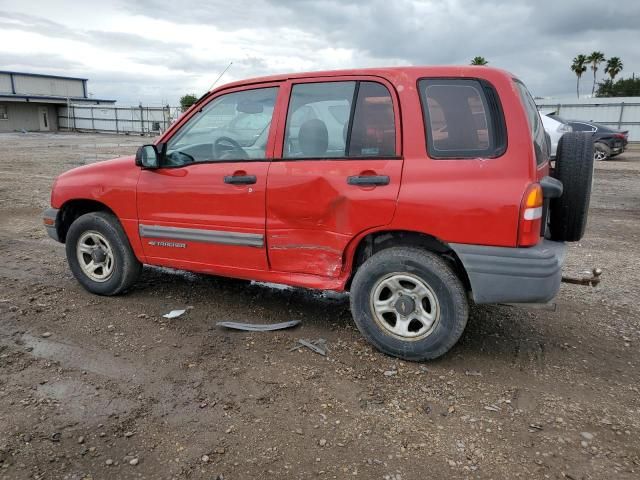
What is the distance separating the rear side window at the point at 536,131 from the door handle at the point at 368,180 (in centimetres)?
97

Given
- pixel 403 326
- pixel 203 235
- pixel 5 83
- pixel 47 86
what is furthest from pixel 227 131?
pixel 47 86

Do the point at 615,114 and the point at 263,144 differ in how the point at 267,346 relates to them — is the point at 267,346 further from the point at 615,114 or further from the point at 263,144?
the point at 615,114

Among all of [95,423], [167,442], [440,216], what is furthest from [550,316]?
[95,423]

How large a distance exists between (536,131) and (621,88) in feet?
194

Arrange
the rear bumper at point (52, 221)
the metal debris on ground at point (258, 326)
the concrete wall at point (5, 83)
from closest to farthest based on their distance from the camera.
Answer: the metal debris on ground at point (258, 326), the rear bumper at point (52, 221), the concrete wall at point (5, 83)

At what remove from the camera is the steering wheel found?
4.04 meters

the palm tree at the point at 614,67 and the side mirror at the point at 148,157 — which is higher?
the palm tree at the point at 614,67

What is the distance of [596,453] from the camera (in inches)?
105

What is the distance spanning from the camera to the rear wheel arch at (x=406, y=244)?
3541 mm

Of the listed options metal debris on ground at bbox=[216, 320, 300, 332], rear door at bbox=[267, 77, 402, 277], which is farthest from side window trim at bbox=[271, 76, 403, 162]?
metal debris on ground at bbox=[216, 320, 300, 332]

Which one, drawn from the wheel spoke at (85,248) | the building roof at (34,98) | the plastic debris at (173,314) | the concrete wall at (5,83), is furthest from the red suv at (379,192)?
the concrete wall at (5,83)

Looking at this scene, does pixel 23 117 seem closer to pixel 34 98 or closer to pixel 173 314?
pixel 34 98

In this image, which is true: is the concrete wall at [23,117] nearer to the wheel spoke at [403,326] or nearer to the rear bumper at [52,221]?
the rear bumper at [52,221]

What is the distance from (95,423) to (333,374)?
1.48 m
